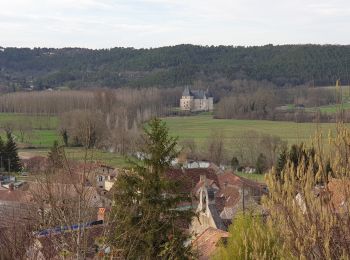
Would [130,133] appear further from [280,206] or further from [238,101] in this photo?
[280,206]

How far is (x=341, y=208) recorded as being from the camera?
5.15 m

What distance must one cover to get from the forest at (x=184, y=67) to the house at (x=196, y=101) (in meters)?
20.1

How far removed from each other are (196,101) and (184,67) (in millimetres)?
37347

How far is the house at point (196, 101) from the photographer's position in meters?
118

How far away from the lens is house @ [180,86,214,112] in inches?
4646

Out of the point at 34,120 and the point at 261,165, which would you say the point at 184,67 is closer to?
the point at 34,120

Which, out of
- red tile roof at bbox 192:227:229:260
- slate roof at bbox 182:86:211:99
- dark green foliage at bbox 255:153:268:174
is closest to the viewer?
red tile roof at bbox 192:227:229:260

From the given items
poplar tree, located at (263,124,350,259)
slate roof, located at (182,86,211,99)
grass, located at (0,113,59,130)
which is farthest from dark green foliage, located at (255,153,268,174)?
slate roof, located at (182,86,211,99)

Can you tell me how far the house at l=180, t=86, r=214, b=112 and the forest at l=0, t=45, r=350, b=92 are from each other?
66.1 ft

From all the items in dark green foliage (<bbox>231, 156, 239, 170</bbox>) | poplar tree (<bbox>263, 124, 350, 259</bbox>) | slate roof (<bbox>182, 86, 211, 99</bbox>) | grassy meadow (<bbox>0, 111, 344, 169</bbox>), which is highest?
poplar tree (<bbox>263, 124, 350, 259</bbox>)

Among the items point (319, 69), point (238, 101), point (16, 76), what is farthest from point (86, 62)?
point (238, 101)

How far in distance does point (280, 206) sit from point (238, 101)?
9267 cm

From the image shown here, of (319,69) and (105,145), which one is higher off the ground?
(319,69)

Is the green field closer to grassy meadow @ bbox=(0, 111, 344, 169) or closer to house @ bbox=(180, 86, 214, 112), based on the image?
grassy meadow @ bbox=(0, 111, 344, 169)
